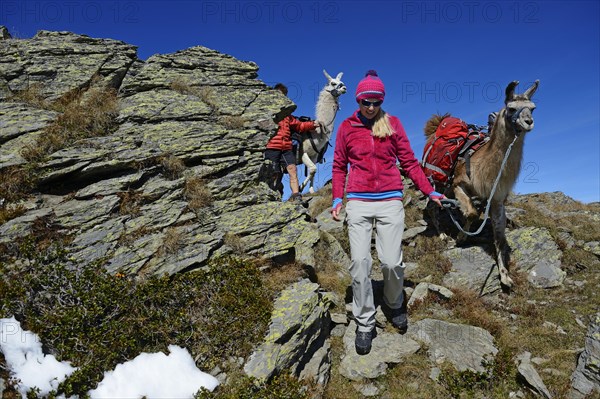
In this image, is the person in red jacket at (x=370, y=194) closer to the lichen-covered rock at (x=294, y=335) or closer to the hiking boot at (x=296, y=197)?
the lichen-covered rock at (x=294, y=335)

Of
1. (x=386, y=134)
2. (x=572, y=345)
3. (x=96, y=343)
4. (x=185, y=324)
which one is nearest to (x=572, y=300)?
(x=572, y=345)

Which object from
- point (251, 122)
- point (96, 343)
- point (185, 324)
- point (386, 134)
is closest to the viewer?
point (96, 343)

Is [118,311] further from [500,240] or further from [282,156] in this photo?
[500,240]

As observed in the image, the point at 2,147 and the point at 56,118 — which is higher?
the point at 56,118

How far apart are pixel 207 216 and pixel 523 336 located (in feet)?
19.7

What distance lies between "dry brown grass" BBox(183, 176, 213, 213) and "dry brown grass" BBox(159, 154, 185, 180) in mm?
315

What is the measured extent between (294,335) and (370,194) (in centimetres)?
238

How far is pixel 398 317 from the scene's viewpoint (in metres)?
5.80

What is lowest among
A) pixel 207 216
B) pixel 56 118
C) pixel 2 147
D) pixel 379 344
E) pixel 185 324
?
pixel 379 344

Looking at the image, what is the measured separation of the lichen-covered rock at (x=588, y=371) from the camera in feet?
14.1

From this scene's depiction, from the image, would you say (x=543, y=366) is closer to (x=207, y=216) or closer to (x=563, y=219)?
(x=207, y=216)

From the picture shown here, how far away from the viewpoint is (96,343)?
4320 millimetres

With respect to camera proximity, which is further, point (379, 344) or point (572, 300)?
point (572, 300)

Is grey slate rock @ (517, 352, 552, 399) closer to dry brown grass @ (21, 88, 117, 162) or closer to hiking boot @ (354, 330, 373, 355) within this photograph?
hiking boot @ (354, 330, 373, 355)
